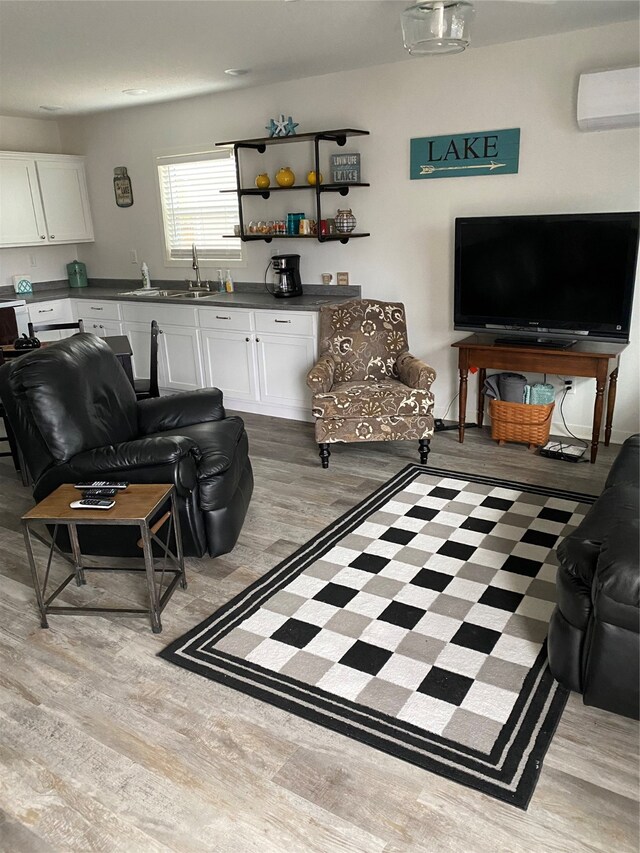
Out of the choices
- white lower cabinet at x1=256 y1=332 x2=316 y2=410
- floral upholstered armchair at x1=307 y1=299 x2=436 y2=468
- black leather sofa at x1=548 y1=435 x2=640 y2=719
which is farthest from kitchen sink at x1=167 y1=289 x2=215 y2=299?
black leather sofa at x1=548 y1=435 x2=640 y2=719

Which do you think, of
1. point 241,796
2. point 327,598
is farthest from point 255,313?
point 241,796

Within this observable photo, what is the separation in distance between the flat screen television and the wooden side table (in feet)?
8.26

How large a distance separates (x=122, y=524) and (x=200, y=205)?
4.22 metres

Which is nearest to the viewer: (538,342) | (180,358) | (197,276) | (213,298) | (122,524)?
(122,524)

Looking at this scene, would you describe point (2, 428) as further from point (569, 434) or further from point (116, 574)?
point (569, 434)

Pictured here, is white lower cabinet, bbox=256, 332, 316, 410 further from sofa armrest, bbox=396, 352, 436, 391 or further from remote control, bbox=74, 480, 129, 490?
remote control, bbox=74, 480, 129, 490

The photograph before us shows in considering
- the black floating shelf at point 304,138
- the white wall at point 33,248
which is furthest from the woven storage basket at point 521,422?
the white wall at point 33,248

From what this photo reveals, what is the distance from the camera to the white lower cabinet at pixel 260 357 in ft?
16.2

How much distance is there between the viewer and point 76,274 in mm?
6840

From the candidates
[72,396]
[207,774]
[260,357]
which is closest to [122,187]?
[260,357]

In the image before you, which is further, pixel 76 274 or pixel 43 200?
pixel 76 274

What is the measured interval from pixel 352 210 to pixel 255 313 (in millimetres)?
1050

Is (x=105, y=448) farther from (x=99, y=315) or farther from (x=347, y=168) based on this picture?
(x=99, y=315)

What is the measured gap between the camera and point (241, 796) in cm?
185
